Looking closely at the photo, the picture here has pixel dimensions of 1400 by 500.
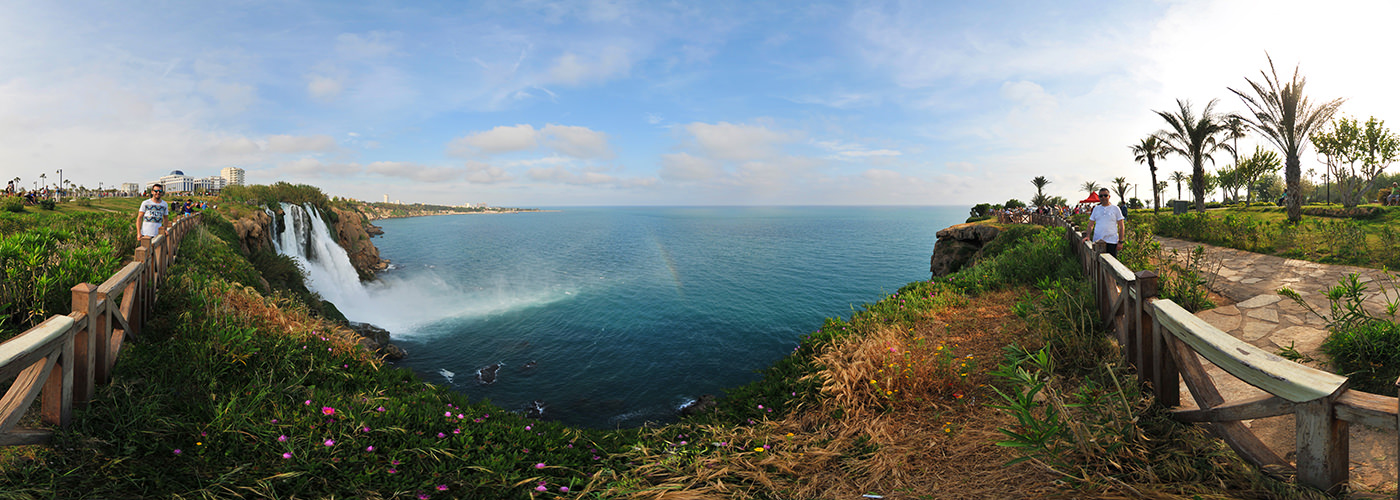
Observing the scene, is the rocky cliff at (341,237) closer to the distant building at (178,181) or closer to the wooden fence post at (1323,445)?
the wooden fence post at (1323,445)

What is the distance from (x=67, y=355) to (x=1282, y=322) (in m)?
12.0

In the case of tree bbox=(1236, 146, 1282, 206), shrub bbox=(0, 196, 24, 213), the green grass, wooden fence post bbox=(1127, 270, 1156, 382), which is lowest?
wooden fence post bbox=(1127, 270, 1156, 382)

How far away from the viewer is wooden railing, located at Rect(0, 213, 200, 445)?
328cm

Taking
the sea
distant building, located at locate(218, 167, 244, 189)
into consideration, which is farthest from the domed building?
the sea

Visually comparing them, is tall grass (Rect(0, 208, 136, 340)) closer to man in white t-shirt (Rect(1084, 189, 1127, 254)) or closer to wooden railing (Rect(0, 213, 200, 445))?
wooden railing (Rect(0, 213, 200, 445))

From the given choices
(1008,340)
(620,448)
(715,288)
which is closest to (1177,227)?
(1008,340)

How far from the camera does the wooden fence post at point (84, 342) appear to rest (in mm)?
4227

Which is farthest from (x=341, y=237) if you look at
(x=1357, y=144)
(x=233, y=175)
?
(x=233, y=175)

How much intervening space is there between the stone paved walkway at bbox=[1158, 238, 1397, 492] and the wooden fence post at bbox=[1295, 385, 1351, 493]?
0.58 feet

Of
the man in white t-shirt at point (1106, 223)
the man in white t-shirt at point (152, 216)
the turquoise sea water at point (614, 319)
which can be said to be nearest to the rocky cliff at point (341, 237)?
the turquoise sea water at point (614, 319)

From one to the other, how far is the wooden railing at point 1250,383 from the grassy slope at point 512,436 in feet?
0.82

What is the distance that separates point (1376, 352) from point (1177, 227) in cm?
1440

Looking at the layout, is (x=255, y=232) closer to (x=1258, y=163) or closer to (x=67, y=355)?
(x=67, y=355)

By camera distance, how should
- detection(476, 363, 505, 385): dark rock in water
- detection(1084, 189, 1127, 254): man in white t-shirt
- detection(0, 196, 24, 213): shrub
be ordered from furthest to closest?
1. detection(0, 196, 24, 213): shrub
2. detection(476, 363, 505, 385): dark rock in water
3. detection(1084, 189, 1127, 254): man in white t-shirt
